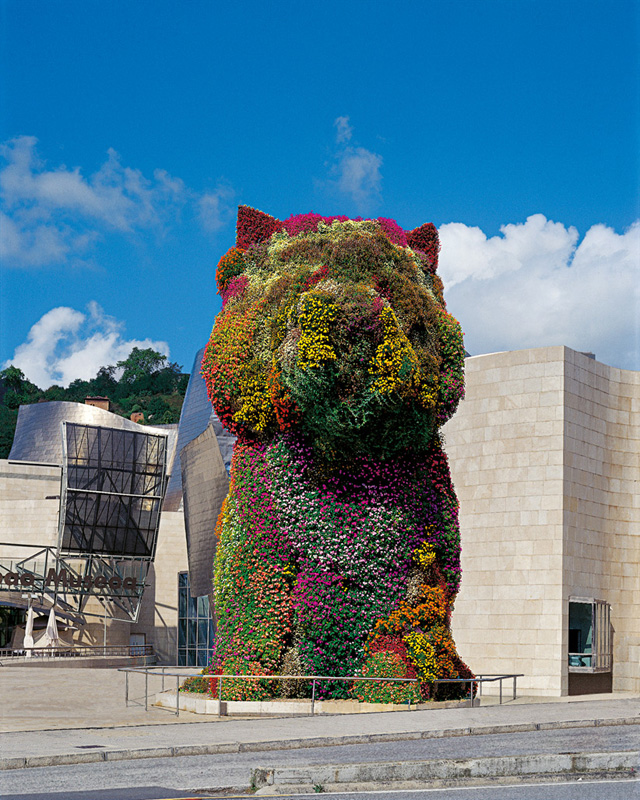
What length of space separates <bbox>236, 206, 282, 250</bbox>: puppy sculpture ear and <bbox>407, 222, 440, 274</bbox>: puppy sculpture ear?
2.93 m

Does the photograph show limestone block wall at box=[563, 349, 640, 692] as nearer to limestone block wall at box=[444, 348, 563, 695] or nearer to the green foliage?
limestone block wall at box=[444, 348, 563, 695]

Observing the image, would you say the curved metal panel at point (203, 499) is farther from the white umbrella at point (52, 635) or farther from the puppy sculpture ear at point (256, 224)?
the puppy sculpture ear at point (256, 224)

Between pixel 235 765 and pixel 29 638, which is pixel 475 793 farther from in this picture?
pixel 29 638

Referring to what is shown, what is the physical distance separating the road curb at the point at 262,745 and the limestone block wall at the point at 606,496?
13.0 metres

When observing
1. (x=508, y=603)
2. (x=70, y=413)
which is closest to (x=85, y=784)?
(x=508, y=603)

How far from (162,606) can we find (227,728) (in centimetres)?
3872

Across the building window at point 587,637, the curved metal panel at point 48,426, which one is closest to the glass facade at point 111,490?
the building window at point 587,637

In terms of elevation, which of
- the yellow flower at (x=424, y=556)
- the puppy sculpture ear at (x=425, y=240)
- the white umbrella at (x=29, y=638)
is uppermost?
the puppy sculpture ear at (x=425, y=240)

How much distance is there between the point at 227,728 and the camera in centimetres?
1558

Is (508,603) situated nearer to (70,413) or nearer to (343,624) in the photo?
(343,624)

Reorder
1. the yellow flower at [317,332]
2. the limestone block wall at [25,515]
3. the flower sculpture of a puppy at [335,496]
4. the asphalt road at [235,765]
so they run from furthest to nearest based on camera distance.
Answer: the limestone block wall at [25,515]
the flower sculpture of a puppy at [335,496]
the yellow flower at [317,332]
the asphalt road at [235,765]

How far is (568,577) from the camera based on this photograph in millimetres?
28250

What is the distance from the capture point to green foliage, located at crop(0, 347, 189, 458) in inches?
5300

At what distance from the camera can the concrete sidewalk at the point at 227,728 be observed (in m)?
12.5
